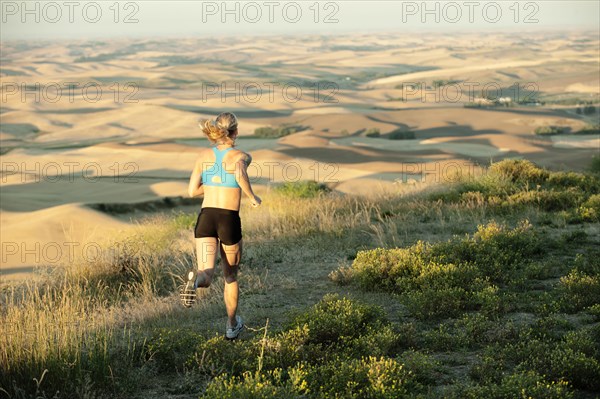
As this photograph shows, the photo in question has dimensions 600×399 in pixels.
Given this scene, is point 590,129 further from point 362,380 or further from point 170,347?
point 362,380

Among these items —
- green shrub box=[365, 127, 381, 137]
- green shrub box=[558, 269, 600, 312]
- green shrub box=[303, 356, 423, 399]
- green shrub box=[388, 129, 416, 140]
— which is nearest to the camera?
green shrub box=[303, 356, 423, 399]

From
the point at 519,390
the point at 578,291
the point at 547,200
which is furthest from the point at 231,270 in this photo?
the point at 547,200

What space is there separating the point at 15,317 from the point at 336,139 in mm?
53784

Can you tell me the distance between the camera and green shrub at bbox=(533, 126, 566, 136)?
188ft

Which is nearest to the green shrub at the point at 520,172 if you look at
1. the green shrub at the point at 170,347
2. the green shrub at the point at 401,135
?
the green shrub at the point at 170,347

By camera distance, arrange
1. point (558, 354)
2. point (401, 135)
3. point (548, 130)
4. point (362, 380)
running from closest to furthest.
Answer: point (362, 380), point (558, 354), point (548, 130), point (401, 135)

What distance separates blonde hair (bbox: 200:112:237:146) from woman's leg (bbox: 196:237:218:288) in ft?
3.00

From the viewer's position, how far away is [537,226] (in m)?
13.0

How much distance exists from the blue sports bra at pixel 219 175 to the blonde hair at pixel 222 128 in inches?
3.9

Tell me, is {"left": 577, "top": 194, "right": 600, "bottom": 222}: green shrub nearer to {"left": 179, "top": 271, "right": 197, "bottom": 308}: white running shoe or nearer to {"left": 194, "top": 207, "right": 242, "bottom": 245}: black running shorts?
{"left": 194, "top": 207, "right": 242, "bottom": 245}: black running shorts

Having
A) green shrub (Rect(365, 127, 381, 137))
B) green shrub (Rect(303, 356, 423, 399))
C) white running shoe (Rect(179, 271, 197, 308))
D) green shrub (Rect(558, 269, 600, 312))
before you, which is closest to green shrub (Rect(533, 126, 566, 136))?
green shrub (Rect(365, 127, 381, 137))

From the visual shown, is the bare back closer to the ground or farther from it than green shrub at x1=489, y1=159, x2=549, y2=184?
farther from it

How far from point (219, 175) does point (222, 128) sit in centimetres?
43

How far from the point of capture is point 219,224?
7168 mm
